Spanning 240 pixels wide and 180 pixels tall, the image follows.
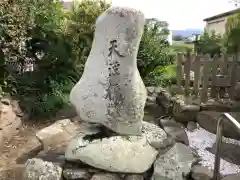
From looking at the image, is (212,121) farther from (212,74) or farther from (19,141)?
(19,141)

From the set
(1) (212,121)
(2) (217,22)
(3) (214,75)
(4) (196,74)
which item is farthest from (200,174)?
(2) (217,22)

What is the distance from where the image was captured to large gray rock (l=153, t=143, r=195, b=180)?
3.39m

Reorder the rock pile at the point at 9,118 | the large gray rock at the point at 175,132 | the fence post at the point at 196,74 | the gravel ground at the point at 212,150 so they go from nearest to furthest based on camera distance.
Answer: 1. the gravel ground at the point at 212,150
2. the large gray rock at the point at 175,132
3. the rock pile at the point at 9,118
4. the fence post at the point at 196,74

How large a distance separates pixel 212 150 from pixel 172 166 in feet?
4.42

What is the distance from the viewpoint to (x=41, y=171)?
10.8 ft

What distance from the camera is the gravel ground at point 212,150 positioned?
4.06m

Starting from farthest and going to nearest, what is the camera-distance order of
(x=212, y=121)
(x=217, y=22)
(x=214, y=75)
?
(x=217, y=22)
(x=214, y=75)
(x=212, y=121)

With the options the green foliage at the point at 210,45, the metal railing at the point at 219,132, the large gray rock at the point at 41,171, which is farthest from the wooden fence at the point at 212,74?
→ the green foliage at the point at 210,45

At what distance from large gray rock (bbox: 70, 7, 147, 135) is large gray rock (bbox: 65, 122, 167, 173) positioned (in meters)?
0.16

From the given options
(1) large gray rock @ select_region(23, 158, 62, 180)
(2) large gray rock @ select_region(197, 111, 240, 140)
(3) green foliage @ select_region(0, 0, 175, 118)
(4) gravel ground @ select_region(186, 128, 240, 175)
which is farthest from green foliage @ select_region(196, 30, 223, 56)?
(1) large gray rock @ select_region(23, 158, 62, 180)

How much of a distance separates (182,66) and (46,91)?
10.1ft

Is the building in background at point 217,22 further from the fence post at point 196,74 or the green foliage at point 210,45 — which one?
the fence post at point 196,74

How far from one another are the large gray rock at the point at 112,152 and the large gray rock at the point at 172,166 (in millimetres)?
100

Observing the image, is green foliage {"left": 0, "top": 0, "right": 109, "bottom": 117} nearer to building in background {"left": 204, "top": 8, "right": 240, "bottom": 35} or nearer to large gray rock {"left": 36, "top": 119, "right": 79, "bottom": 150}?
large gray rock {"left": 36, "top": 119, "right": 79, "bottom": 150}
